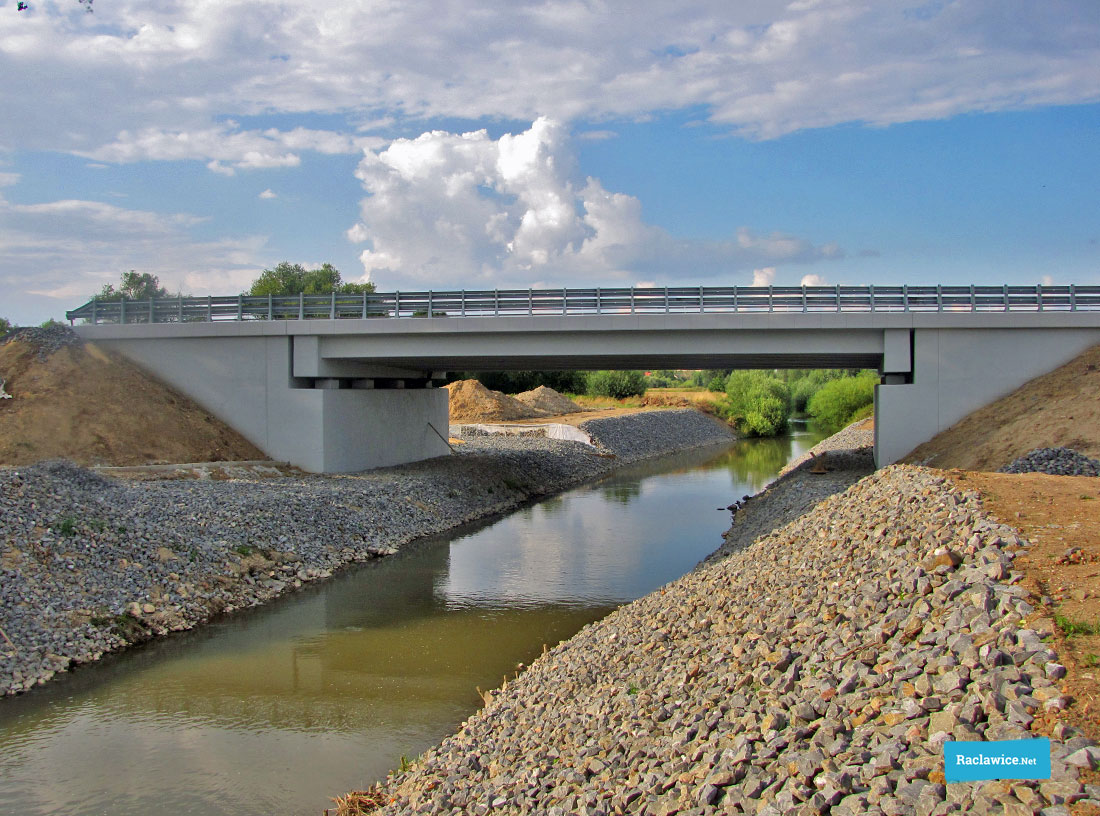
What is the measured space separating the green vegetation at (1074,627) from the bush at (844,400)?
196 ft

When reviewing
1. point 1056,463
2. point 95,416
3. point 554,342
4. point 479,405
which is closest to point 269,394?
point 95,416

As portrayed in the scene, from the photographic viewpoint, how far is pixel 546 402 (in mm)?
75750

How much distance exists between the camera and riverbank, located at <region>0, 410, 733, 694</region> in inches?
590

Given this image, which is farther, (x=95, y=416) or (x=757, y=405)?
(x=757, y=405)

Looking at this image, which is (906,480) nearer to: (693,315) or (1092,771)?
(1092,771)

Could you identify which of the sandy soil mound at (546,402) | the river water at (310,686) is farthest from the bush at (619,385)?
the river water at (310,686)

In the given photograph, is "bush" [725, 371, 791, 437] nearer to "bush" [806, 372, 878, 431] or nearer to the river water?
"bush" [806, 372, 878, 431]

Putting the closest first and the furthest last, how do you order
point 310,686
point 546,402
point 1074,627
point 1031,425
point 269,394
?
→ point 1074,627
point 310,686
point 1031,425
point 269,394
point 546,402

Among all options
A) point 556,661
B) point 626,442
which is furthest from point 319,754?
point 626,442

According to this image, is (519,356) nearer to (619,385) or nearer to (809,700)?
(809,700)

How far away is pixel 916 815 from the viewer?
5715 mm

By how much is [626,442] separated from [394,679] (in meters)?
44.9

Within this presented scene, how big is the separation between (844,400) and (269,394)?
50.1 metres

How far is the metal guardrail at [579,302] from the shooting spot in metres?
26.6
